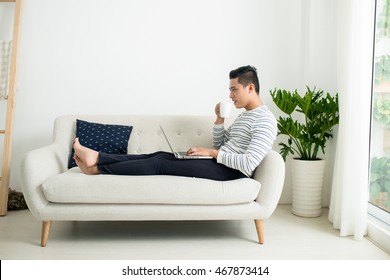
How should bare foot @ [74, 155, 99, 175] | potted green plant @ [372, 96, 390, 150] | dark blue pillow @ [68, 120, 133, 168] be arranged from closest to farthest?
bare foot @ [74, 155, 99, 175]
potted green plant @ [372, 96, 390, 150]
dark blue pillow @ [68, 120, 133, 168]

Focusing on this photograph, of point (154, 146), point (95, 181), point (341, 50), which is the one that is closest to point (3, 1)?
point (154, 146)

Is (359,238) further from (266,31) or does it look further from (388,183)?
(266,31)

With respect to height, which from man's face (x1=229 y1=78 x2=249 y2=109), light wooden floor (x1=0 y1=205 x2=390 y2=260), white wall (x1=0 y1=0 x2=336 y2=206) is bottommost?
light wooden floor (x1=0 y1=205 x2=390 y2=260)

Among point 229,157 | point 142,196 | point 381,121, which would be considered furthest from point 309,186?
point 142,196

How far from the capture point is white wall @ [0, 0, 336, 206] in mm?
3359

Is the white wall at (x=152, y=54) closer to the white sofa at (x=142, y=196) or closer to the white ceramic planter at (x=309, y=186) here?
the white ceramic planter at (x=309, y=186)

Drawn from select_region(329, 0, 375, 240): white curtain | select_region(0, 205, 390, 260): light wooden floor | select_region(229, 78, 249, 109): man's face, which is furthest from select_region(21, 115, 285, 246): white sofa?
select_region(329, 0, 375, 240): white curtain

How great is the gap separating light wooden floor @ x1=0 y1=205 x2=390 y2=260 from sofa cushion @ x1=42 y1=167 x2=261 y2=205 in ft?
0.93

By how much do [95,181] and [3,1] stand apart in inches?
76.8

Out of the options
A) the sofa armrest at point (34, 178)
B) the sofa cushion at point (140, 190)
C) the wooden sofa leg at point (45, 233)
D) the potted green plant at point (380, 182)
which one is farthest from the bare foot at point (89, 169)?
the potted green plant at point (380, 182)

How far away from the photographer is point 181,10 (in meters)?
3.38

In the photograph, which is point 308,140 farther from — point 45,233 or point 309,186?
point 45,233

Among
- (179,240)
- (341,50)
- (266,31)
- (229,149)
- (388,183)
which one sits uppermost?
(266,31)

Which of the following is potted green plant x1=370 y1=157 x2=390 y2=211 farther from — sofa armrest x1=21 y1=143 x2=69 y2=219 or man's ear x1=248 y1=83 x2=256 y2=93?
sofa armrest x1=21 y1=143 x2=69 y2=219
